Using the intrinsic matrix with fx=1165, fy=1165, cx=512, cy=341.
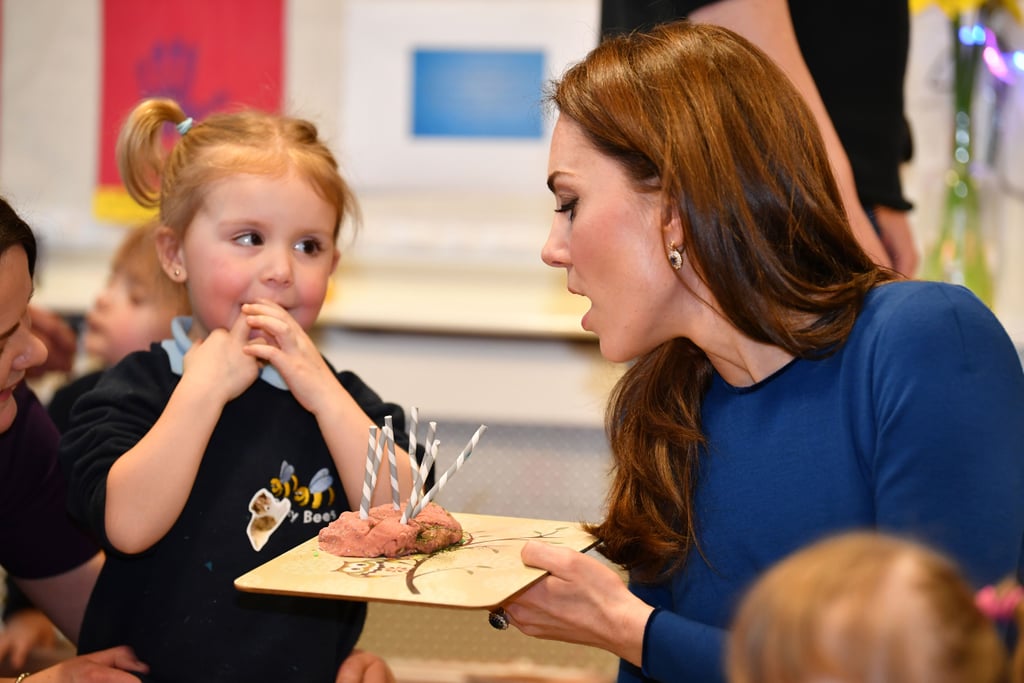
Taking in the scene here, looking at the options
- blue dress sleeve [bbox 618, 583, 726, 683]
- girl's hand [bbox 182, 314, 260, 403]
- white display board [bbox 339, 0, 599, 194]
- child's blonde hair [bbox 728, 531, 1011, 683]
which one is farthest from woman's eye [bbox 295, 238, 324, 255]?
white display board [bbox 339, 0, 599, 194]

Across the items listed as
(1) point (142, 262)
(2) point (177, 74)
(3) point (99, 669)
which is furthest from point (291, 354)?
(2) point (177, 74)

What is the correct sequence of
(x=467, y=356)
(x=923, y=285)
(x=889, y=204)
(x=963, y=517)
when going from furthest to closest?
(x=467, y=356) < (x=889, y=204) < (x=923, y=285) < (x=963, y=517)

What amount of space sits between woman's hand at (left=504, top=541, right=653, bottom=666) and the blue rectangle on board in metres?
1.91

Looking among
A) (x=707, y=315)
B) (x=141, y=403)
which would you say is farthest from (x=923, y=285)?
(x=141, y=403)

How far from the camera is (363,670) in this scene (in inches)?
58.2

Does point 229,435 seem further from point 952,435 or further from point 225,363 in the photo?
point 952,435

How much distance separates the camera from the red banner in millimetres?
3064

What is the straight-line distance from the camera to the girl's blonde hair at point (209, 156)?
1566 millimetres

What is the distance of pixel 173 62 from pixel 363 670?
6.99 feet

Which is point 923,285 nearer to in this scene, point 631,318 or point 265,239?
point 631,318

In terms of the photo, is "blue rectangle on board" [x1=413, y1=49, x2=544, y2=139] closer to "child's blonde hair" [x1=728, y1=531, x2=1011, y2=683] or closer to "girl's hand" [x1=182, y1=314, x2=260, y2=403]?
"girl's hand" [x1=182, y1=314, x2=260, y2=403]

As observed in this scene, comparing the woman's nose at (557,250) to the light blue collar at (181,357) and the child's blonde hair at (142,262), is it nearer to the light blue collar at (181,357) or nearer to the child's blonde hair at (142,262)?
the light blue collar at (181,357)

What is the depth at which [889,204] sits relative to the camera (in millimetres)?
1715

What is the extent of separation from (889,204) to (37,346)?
1.20 meters
